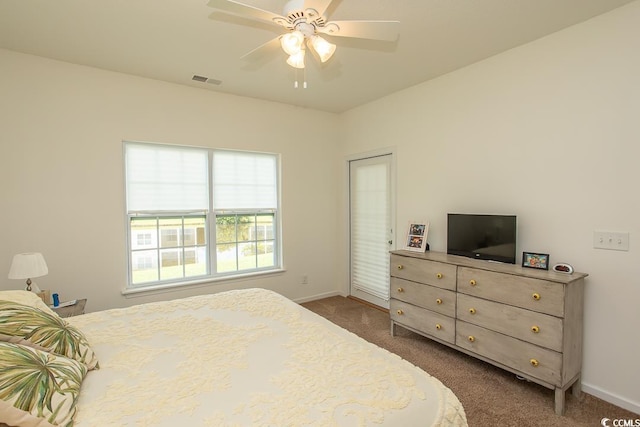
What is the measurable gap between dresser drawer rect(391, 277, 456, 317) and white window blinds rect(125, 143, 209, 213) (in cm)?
234

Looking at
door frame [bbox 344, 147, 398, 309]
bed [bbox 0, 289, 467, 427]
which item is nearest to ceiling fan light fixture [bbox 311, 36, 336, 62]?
bed [bbox 0, 289, 467, 427]

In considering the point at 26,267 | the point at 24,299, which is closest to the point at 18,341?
the point at 24,299

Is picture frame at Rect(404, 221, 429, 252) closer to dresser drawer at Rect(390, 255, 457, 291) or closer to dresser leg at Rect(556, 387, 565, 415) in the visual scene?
dresser drawer at Rect(390, 255, 457, 291)

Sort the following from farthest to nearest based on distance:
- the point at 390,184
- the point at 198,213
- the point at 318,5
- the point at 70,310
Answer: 1. the point at 390,184
2. the point at 198,213
3. the point at 70,310
4. the point at 318,5

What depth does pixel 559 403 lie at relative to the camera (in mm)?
2111

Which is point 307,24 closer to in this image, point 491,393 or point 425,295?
point 425,295

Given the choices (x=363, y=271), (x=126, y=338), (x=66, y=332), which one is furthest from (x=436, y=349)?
(x=66, y=332)

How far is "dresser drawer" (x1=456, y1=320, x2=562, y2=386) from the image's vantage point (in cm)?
214

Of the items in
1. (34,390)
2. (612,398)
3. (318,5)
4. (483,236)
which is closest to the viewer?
(34,390)

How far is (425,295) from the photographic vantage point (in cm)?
298

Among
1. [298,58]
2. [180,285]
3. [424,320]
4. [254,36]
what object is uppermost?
[254,36]

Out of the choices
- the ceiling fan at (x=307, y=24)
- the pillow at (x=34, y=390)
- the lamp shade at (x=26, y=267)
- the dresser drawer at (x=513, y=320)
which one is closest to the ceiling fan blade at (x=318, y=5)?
the ceiling fan at (x=307, y=24)

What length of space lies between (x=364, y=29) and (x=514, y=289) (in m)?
2.04

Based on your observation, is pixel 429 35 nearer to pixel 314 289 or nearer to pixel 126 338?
pixel 126 338
